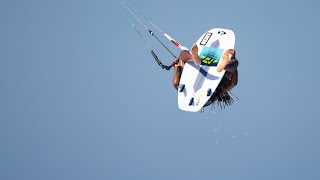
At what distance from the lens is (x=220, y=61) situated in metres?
46.6

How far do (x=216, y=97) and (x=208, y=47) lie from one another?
2.65m

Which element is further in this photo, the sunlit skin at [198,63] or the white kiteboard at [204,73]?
the white kiteboard at [204,73]

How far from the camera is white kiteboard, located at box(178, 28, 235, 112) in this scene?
46312 millimetres

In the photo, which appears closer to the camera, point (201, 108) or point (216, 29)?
point (201, 108)

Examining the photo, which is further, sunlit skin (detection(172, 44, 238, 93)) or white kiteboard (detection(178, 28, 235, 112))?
white kiteboard (detection(178, 28, 235, 112))

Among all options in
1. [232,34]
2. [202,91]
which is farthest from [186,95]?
[232,34]

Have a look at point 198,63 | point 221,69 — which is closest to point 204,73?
point 198,63

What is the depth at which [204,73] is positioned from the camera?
47.3 meters

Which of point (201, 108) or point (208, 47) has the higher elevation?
point (208, 47)

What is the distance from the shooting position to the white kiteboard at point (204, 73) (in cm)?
4631

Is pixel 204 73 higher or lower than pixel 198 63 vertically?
lower

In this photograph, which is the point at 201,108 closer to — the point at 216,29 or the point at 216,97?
the point at 216,97

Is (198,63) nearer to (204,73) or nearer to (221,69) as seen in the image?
(204,73)

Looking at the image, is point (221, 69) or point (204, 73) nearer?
point (221, 69)
